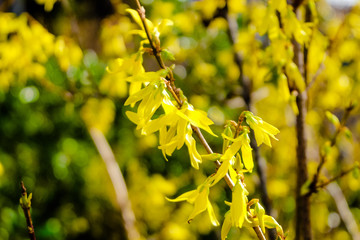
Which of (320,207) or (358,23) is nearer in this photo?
(358,23)

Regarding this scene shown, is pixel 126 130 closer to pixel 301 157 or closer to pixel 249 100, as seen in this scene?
pixel 249 100

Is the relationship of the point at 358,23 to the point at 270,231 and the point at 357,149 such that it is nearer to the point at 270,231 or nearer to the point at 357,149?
the point at 270,231

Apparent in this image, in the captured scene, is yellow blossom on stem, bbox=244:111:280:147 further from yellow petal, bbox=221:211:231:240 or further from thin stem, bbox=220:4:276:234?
thin stem, bbox=220:4:276:234

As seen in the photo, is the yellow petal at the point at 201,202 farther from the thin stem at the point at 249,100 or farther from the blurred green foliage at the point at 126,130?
the blurred green foliage at the point at 126,130

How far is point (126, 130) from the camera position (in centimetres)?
457

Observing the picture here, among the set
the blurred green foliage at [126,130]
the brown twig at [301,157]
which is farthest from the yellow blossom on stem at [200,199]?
the blurred green foliage at [126,130]

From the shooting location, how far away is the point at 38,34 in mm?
2746

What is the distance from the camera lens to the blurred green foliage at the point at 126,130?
9.87 feet

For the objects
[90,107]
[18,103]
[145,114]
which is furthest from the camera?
[18,103]

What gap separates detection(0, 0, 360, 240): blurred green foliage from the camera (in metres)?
3.01

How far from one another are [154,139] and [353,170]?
243 cm

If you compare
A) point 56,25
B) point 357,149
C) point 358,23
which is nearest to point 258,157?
point 358,23

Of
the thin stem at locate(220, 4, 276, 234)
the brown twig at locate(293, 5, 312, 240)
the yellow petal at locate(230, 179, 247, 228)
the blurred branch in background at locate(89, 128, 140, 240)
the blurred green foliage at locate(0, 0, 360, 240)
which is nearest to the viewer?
the yellow petal at locate(230, 179, 247, 228)

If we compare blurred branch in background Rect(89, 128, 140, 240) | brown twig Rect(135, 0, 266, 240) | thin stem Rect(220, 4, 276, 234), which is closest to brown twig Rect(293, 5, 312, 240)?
thin stem Rect(220, 4, 276, 234)
